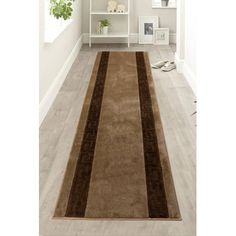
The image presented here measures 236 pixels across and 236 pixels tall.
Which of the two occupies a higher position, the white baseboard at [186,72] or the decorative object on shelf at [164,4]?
the decorative object on shelf at [164,4]

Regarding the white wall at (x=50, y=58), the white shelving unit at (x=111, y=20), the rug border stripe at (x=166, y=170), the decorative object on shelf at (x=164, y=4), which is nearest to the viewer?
the rug border stripe at (x=166, y=170)

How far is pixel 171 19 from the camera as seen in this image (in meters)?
7.88

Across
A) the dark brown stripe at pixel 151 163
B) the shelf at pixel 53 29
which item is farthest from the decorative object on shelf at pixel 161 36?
the dark brown stripe at pixel 151 163

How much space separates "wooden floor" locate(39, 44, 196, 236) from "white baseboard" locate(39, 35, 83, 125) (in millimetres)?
49

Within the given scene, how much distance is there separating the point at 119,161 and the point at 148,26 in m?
4.95

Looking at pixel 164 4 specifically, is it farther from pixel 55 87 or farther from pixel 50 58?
pixel 50 58

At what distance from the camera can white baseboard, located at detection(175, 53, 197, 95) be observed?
4836mm

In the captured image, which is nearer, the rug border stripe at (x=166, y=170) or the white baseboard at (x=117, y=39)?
the rug border stripe at (x=166, y=170)

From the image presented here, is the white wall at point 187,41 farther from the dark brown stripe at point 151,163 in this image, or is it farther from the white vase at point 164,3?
the white vase at point 164,3

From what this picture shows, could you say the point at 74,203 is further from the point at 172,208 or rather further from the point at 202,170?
the point at 202,170

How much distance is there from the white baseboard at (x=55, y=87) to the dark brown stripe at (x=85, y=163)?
332 millimetres

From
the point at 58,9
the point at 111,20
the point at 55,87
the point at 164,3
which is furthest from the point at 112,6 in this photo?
the point at 55,87

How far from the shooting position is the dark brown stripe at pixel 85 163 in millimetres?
2592

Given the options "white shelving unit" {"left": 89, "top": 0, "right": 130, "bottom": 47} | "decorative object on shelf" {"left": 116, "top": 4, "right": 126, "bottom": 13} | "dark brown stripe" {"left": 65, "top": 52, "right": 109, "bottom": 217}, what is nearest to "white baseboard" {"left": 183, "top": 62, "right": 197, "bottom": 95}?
"dark brown stripe" {"left": 65, "top": 52, "right": 109, "bottom": 217}
